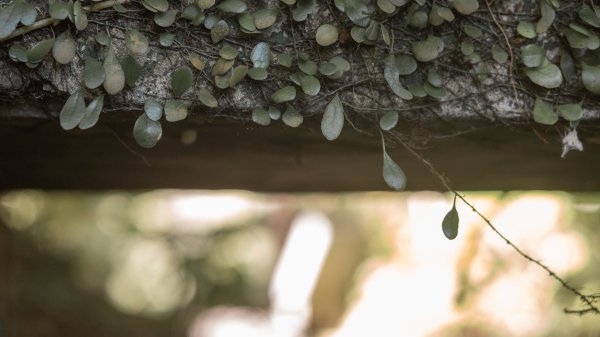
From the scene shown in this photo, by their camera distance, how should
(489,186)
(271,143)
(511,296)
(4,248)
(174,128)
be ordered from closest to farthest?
(174,128) < (271,143) < (489,186) < (4,248) < (511,296)

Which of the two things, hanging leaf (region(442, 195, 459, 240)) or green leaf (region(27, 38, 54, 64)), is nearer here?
green leaf (region(27, 38, 54, 64))

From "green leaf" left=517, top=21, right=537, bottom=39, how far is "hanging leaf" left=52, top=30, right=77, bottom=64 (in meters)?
0.60

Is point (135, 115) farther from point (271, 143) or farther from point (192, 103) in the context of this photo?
point (271, 143)

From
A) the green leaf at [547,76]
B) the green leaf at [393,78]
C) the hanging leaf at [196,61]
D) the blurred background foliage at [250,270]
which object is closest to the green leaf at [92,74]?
the hanging leaf at [196,61]

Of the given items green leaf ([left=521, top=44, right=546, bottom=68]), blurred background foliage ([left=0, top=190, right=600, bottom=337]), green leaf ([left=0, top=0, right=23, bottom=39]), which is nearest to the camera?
green leaf ([left=0, top=0, right=23, bottom=39])

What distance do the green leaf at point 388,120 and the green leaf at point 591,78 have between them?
269 millimetres

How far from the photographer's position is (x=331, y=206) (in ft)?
17.9

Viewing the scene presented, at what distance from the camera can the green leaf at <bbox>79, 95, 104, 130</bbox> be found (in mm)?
933

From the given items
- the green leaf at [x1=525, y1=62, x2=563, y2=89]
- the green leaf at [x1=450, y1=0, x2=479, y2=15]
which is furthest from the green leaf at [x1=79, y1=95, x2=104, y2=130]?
the green leaf at [x1=525, y1=62, x2=563, y2=89]

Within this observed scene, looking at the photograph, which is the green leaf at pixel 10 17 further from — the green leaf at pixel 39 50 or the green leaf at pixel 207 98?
the green leaf at pixel 207 98

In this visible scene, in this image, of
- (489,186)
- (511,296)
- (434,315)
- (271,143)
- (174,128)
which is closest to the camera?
(174,128)

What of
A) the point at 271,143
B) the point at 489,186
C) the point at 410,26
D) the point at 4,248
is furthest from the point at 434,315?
the point at 410,26

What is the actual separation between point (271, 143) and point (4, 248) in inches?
64.9

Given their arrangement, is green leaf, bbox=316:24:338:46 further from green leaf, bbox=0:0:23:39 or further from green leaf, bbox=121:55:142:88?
green leaf, bbox=0:0:23:39
